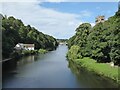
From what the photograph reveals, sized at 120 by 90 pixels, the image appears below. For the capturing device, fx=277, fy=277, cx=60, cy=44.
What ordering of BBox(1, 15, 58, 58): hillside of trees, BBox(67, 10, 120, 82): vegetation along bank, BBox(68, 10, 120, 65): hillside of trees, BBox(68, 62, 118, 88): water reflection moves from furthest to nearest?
BBox(1, 15, 58, 58): hillside of trees, BBox(68, 10, 120, 65): hillside of trees, BBox(67, 10, 120, 82): vegetation along bank, BBox(68, 62, 118, 88): water reflection

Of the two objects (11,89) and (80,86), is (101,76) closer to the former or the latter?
(80,86)

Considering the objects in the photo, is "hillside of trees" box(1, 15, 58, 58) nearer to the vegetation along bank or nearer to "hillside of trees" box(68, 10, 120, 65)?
the vegetation along bank

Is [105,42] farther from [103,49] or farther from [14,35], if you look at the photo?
[14,35]

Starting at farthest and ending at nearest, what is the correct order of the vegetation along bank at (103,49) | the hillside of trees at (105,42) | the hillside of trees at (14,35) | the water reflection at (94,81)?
1. the hillside of trees at (14,35)
2. the hillside of trees at (105,42)
3. the vegetation along bank at (103,49)
4. the water reflection at (94,81)

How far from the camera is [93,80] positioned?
33.2 meters

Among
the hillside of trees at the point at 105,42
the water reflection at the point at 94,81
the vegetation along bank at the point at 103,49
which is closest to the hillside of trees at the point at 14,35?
the vegetation along bank at the point at 103,49

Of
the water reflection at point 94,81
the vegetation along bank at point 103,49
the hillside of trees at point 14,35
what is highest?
the hillside of trees at point 14,35

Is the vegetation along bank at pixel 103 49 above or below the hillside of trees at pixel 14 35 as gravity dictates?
below

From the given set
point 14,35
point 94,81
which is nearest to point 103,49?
point 94,81

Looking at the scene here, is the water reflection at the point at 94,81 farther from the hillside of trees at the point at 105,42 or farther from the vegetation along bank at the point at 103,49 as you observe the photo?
the hillside of trees at the point at 105,42

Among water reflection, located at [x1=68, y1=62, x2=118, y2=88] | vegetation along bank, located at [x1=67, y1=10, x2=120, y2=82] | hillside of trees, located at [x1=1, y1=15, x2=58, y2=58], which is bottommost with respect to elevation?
water reflection, located at [x1=68, y1=62, x2=118, y2=88]

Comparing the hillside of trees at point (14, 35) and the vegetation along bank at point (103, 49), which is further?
the hillside of trees at point (14, 35)

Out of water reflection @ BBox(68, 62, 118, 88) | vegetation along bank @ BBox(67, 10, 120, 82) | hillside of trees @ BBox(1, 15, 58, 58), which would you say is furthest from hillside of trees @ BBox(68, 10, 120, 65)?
hillside of trees @ BBox(1, 15, 58, 58)

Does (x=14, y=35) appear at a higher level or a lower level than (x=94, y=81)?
higher
